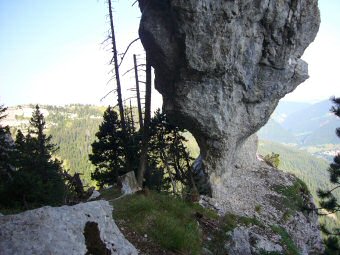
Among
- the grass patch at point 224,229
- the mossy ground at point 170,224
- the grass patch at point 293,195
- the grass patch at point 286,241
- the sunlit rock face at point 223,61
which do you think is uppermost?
the sunlit rock face at point 223,61

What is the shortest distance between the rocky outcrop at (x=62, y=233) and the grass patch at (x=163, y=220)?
1701mm

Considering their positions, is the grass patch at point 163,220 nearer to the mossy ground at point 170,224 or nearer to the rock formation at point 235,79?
the mossy ground at point 170,224

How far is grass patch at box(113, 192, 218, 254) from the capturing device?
12656 millimetres

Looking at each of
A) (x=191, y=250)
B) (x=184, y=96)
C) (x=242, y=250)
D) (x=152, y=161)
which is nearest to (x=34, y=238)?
(x=191, y=250)

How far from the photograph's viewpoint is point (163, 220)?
13.5 meters

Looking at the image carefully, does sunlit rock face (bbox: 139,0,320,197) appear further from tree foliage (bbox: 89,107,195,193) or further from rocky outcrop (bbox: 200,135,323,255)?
tree foliage (bbox: 89,107,195,193)

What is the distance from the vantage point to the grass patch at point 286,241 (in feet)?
66.6

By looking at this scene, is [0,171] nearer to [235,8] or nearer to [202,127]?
[202,127]

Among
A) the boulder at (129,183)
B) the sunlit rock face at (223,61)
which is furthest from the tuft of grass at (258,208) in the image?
the boulder at (129,183)

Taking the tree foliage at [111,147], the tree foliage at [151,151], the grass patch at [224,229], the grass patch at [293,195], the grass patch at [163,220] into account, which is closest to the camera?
the grass patch at [163,220]

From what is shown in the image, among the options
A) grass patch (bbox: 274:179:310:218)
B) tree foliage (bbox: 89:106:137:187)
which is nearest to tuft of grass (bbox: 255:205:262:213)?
grass patch (bbox: 274:179:310:218)

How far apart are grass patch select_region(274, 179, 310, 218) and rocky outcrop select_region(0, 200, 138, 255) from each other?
17.9 metres

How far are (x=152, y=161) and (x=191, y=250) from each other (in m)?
18.7

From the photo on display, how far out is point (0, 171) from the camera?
25578mm
